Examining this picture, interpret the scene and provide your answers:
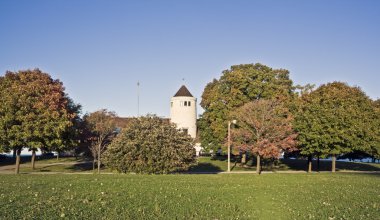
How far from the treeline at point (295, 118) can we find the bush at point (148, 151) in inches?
371

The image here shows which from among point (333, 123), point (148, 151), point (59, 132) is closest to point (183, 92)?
point (333, 123)

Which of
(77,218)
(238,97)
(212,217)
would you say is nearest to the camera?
(77,218)

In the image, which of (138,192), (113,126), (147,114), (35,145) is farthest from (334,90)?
(138,192)

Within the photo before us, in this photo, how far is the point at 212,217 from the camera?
A: 11.6m

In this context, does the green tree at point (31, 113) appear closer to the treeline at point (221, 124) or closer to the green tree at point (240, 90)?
the treeline at point (221, 124)

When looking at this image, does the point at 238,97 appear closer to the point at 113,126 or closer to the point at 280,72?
the point at 280,72

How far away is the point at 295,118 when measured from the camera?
47.2 meters

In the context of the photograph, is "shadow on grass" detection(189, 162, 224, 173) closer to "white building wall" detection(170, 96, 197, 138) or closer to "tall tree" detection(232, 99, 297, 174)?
"tall tree" detection(232, 99, 297, 174)

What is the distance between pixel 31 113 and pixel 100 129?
15285 millimetres

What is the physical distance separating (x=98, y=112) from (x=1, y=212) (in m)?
47.6

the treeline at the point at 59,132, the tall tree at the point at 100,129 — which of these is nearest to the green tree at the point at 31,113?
the treeline at the point at 59,132

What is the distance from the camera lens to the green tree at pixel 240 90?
5309 cm

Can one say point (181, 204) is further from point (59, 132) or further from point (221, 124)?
point (221, 124)

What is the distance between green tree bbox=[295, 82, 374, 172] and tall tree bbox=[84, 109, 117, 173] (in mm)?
25094
